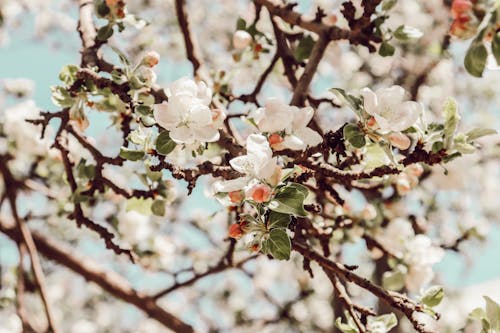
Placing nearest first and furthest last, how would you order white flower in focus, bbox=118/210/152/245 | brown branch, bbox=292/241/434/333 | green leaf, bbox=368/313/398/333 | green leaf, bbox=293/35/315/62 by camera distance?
brown branch, bbox=292/241/434/333 → green leaf, bbox=368/313/398/333 → green leaf, bbox=293/35/315/62 → white flower in focus, bbox=118/210/152/245

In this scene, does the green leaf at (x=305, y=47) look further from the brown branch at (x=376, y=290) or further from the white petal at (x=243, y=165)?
the white petal at (x=243, y=165)

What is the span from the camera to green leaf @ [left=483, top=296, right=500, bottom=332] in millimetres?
1354

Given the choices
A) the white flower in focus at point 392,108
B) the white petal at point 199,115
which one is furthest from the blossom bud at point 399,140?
the white petal at point 199,115

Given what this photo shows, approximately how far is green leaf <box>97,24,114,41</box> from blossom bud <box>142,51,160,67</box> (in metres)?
0.34

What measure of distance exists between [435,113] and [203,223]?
2166 mm

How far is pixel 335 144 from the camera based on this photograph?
121cm

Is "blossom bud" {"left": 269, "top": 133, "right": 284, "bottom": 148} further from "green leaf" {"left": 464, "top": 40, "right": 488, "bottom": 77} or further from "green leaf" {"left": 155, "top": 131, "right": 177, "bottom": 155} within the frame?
"green leaf" {"left": 464, "top": 40, "right": 488, "bottom": 77}

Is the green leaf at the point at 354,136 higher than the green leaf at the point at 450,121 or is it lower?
lower

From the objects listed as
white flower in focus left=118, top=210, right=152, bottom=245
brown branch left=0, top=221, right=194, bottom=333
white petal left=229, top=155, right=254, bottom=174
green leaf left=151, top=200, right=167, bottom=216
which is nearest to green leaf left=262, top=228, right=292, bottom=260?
A: white petal left=229, top=155, right=254, bottom=174

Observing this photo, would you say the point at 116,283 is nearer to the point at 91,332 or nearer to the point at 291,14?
the point at 291,14

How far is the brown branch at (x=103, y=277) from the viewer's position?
2500 millimetres

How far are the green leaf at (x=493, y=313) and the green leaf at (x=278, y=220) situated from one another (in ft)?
1.82

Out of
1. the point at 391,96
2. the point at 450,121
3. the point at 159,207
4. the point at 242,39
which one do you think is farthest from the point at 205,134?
the point at 242,39

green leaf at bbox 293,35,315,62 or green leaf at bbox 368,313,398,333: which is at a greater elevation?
green leaf at bbox 293,35,315,62
